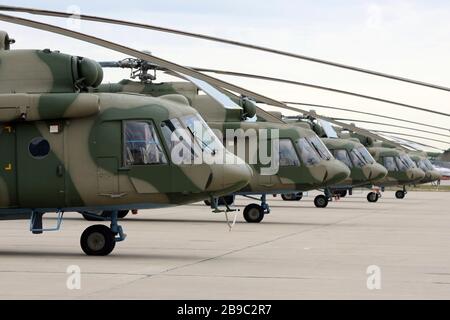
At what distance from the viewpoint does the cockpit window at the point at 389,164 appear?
1940 inches

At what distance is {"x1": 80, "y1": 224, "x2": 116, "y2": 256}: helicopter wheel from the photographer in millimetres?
16062

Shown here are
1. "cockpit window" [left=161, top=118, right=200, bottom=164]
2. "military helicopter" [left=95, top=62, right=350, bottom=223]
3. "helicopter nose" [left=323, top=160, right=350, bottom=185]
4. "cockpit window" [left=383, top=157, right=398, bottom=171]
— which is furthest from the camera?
"cockpit window" [left=383, top=157, right=398, bottom=171]

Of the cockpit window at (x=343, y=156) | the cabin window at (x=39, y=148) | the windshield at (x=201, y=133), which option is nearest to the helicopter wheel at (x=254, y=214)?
the windshield at (x=201, y=133)

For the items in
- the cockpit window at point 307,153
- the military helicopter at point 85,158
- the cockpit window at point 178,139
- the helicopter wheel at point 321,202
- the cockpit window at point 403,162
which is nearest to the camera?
the military helicopter at point 85,158

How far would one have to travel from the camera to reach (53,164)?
16.0m

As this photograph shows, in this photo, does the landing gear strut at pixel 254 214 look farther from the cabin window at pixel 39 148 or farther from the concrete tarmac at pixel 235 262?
the cabin window at pixel 39 148

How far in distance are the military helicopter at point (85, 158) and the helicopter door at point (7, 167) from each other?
2cm

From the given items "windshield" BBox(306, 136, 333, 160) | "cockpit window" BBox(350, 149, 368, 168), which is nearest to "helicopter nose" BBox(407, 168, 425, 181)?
"cockpit window" BBox(350, 149, 368, 168)

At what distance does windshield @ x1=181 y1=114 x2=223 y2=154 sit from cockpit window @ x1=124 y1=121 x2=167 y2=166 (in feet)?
2.03

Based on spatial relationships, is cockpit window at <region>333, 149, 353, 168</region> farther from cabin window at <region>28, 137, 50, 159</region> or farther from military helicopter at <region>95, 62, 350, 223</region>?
cabin window at <region>28, 137, 50, 159</region>

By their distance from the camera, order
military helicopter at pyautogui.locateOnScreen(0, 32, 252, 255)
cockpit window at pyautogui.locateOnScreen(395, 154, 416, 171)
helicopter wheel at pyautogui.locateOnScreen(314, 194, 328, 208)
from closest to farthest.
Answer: military helicopter at pyautogui.locateOnScreen(0, 32, 252, 255), helicopter wheel at pyautogui.locateOnScreen(314, 194, 328, 208), cockpit window at pyautogui.locateOnScreen(395, 154, 416, 171)

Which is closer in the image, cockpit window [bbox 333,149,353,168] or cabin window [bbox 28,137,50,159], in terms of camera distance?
cabin window [bbox 28,137,50,159]

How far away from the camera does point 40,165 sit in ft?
52.7
